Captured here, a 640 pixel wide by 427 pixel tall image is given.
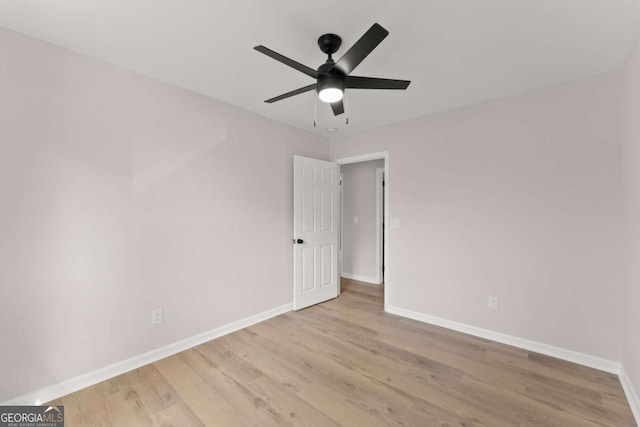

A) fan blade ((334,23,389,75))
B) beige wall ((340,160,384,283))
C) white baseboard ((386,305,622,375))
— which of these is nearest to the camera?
fan blade ((334,23,389,75))

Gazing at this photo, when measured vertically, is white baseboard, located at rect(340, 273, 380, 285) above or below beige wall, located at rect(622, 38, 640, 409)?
below

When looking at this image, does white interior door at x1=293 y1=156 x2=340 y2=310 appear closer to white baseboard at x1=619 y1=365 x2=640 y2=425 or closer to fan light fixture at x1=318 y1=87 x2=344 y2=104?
fan light fixture at x1=318 y1=87 x2=344 y2=104

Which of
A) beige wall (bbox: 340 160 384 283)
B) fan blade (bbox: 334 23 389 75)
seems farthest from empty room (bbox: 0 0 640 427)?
beige wall (bbox: 340 160 384 283)

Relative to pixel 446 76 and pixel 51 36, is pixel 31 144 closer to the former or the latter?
pixel 51 36

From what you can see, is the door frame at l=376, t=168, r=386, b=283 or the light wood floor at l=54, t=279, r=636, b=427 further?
the door frame at l=376, t=168, r=386, b=283

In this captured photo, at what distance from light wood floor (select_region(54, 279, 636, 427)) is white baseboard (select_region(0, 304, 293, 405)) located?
6 centimetres

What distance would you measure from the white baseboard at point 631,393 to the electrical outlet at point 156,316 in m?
3.48

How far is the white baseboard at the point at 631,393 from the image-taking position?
168 cm

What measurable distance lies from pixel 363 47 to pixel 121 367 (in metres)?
2.88

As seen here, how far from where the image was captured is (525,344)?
2533 millimetres

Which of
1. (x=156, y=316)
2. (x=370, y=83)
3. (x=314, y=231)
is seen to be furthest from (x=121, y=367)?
(x=370, y=83)

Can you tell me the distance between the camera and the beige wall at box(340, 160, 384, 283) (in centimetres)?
490

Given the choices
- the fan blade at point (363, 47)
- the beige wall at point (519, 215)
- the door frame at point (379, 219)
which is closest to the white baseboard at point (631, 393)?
the beige wall at point (519, 215)

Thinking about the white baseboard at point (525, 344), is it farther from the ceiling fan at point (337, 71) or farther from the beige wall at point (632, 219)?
the ceiling fan at point (337, 71)
